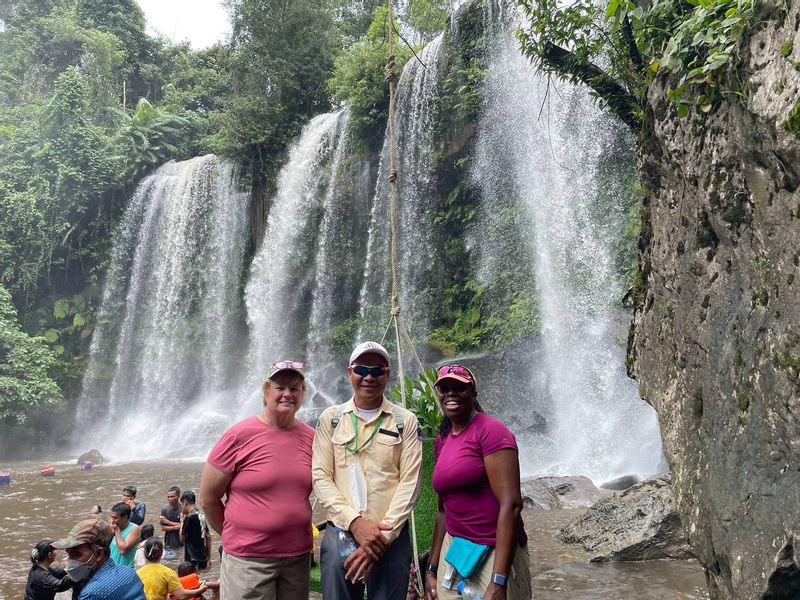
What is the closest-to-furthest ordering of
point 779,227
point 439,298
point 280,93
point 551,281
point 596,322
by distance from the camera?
1. point 779,227
2. point 596,322
3. point 551,281
4. point 439,298
5. point 280,93

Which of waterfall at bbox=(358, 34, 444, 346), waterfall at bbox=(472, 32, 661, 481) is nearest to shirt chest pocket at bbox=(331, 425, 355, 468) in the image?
waterfall at bbox=(472, 32, 661, 481)

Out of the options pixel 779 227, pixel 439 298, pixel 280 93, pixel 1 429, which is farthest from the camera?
pixel 280 93

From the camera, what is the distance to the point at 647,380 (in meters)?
3.87

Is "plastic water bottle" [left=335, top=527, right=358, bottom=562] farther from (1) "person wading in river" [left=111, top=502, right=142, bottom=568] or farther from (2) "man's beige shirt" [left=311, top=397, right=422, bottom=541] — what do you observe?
(1) "person wading in river" [left=111, top=502, right=142, bottom=568]

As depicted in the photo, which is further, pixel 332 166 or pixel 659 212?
pixel 332 166

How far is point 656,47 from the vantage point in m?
4.04

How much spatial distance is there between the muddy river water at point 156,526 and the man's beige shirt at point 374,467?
9.37ft

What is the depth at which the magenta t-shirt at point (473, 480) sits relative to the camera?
2.39m

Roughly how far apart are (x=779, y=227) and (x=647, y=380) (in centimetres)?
162

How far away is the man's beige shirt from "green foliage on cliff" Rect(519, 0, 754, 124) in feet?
6.67

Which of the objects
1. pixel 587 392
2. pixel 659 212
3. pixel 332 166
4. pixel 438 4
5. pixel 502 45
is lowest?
pixel 587 392

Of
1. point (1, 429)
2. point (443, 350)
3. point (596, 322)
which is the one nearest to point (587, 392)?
point (596, 322)

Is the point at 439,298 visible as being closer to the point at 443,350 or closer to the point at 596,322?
the point at 443,350

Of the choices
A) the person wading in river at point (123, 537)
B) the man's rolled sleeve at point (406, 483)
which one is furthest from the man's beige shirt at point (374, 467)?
the person wading in river at point (123, 537)
